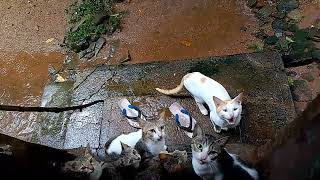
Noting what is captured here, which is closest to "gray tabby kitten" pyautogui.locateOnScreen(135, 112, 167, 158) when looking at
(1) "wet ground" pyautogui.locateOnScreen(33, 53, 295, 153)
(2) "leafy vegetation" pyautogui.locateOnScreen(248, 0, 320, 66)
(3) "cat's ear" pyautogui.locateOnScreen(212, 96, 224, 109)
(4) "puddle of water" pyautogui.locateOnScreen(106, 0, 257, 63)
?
(1) "wet ground" pyautogui.locateOnScreen(33, 53, 295, 153)

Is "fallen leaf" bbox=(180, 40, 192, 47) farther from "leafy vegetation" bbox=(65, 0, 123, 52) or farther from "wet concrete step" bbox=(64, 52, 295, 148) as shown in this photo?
"wet concrete step" bbox=(64, 52, 295, 148)

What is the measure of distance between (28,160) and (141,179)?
4.17ft

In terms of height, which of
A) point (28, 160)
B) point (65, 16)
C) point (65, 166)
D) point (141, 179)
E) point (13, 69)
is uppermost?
point (28, 160)

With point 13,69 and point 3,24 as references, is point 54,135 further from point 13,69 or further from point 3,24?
point 3,24

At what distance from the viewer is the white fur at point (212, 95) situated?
3.62 m

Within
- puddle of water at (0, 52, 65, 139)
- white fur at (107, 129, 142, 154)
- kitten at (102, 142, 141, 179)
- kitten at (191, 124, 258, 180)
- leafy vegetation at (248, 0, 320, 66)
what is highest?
kitten at (191, 124, 258, 180)

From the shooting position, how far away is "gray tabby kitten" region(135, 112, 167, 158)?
11.5 feet

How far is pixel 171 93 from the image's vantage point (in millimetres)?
4379

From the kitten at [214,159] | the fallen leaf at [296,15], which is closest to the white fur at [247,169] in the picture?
the kitten at [214,159]

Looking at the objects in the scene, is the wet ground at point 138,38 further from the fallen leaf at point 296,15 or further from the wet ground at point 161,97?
the wet ground at point 161,97

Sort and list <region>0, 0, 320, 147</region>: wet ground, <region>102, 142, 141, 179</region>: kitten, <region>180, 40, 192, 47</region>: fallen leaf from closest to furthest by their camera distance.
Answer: <region>102, 142, 141, 179</region>: kitten < <region>0, 0, 320, 147</region>: wet ground < <region>180, 40, 192, 47</region>: fallen leaf

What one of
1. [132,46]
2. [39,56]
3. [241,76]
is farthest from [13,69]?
[241,76]

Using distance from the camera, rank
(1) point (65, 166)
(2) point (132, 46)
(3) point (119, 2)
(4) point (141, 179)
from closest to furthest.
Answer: (1) point (65, 166)
(4) point (141, 179)
(2) point (132, 46)
(3) point (119, 2)

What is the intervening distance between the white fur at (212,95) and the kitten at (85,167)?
115 cm
